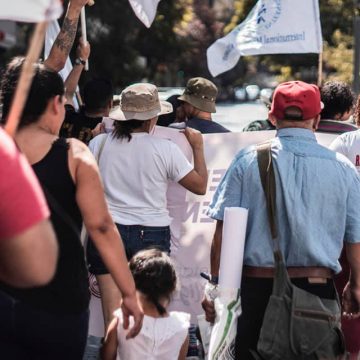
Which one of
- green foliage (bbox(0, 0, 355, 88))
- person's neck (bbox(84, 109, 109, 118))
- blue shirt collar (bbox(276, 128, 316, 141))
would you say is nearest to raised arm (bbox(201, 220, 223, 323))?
blue shirt collar (bbox(276, 128, 316, 141))

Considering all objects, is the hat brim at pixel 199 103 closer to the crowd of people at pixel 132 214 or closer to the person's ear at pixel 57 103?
the crowd of people at pixel 132 214

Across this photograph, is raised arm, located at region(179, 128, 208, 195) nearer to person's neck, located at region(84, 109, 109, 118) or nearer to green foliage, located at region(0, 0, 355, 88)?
person's neck, located at region(84, 109, 109, 118)

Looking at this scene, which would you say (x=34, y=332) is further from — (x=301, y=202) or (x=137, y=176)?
(x=137, y=176)

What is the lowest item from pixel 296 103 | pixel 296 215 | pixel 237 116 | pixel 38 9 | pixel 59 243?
pixel 237 116

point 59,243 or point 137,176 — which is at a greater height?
point 59,243

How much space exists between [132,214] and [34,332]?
6.58ft

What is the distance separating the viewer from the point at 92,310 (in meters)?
5.85

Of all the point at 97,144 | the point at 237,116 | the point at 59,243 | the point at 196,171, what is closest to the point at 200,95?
the point at 196,171

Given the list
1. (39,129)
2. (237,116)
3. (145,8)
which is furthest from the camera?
(237,116)

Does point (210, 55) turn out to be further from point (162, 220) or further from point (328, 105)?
point (162, 220)

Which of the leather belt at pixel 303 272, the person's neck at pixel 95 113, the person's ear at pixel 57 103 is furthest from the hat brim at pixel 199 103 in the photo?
the person's ear at pixel 57 103

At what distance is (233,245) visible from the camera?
4.08m

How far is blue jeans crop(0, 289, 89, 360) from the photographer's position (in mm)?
3316

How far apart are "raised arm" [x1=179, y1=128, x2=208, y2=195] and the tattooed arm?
85cm
